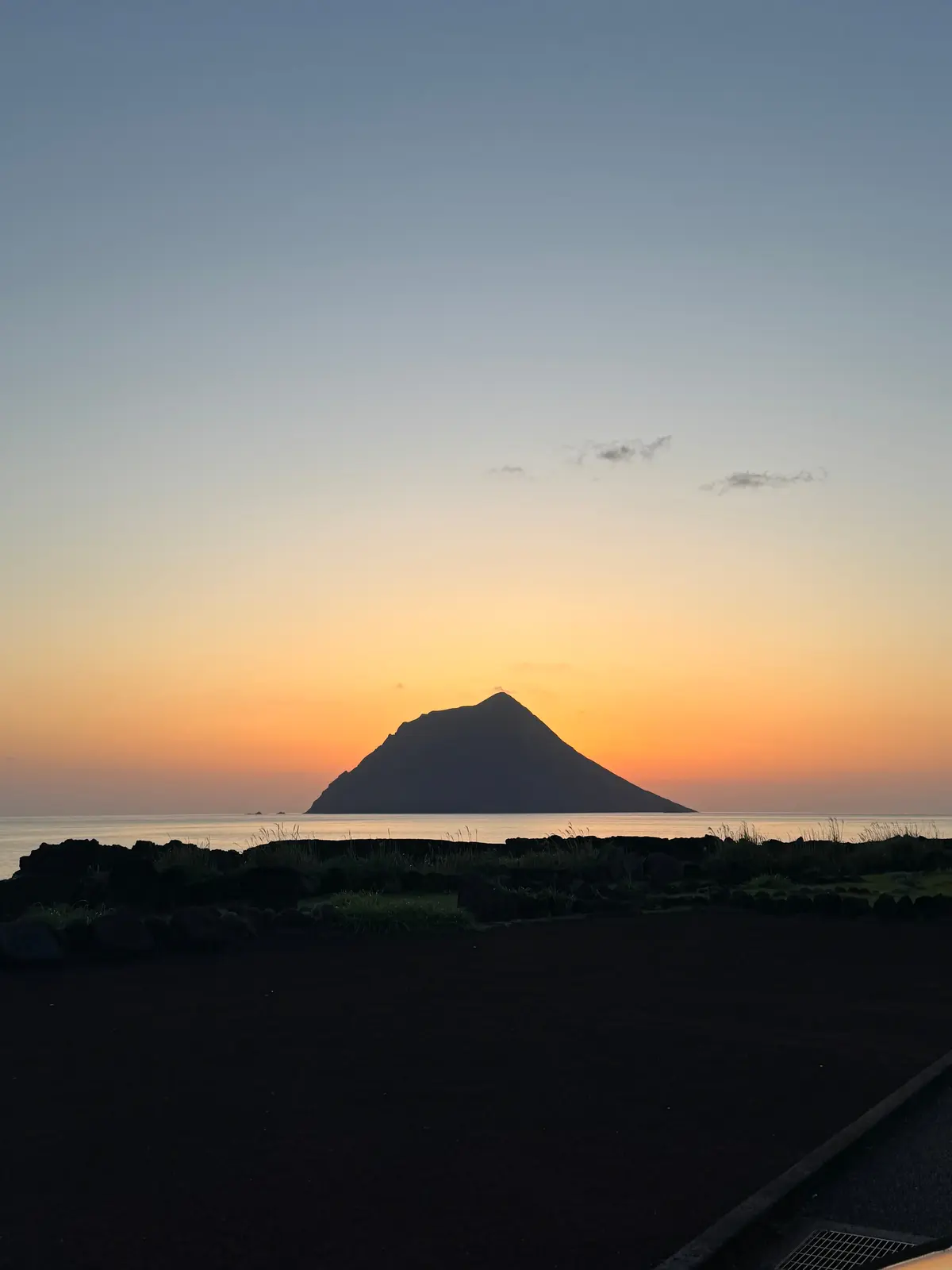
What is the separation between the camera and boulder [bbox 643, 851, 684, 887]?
27547 millimetres

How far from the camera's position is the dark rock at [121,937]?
46.2 ft

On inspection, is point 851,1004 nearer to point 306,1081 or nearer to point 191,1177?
point 306,1081

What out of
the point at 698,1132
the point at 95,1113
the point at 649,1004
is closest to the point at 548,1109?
the point at 698,1132

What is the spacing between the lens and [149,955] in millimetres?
14336

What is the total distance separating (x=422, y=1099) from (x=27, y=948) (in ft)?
26.2

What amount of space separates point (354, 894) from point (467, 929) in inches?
136

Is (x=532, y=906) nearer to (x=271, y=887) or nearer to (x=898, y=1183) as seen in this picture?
(x=271, y=887)

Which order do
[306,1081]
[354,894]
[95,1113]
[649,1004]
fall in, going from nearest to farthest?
[95,1113], [306,1081], [649,1004], [354,894]

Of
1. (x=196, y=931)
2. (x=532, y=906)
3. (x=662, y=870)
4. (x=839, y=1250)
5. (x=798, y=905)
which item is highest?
(x=662, y=870)

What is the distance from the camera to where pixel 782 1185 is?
5.26m

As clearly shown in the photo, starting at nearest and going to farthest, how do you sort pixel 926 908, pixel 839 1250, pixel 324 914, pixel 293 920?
1. pixel 839 1250
2. pixel 293 920
3. pixel 324 914
4. pixel 926 908

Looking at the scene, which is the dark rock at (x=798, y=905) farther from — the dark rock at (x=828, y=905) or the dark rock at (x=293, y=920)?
the dark rock at (x=293, y=920)

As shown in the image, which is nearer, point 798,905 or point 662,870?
point 798,905

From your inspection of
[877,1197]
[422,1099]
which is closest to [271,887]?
[422,1099]
